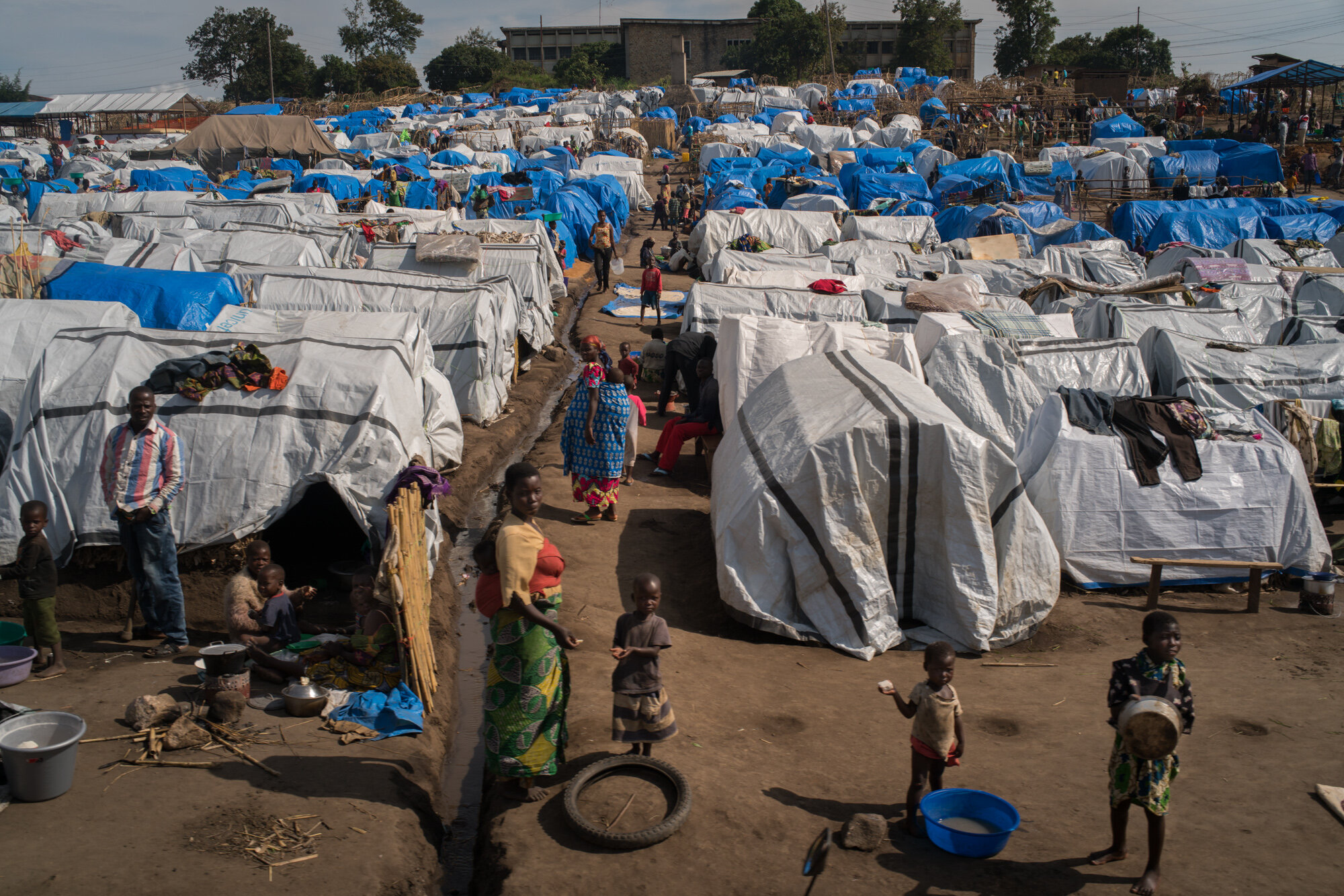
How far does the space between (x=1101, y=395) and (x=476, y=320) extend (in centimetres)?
732

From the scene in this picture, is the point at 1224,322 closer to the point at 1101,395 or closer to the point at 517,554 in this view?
the point at 1101,395

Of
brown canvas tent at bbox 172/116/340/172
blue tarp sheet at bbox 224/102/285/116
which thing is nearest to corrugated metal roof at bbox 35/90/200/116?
blue tarp sheet at bbox 224/102/285/116

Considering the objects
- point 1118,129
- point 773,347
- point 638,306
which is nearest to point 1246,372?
point 773,347

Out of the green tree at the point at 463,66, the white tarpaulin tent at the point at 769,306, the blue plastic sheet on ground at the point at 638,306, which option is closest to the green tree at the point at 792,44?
the green tree at the point at 463,66

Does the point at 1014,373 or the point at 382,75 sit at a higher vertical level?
the point at 382,75

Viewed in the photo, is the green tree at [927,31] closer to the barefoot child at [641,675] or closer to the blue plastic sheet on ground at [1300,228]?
the blue plastic sheet on ground at [1300,228]

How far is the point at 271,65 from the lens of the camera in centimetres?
6519

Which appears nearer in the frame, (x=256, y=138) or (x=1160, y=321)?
(x=1160, y=321)

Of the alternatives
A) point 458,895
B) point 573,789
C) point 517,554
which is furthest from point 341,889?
point 517,554

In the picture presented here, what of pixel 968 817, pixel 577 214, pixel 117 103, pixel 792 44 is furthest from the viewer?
pixel 792 44

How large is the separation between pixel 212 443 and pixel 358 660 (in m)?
2.47

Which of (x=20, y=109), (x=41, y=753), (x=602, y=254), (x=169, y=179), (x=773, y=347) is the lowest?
(x=41, y=753)

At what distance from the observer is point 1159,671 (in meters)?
4.03

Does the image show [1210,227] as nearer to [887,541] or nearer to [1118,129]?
[1118,129]
